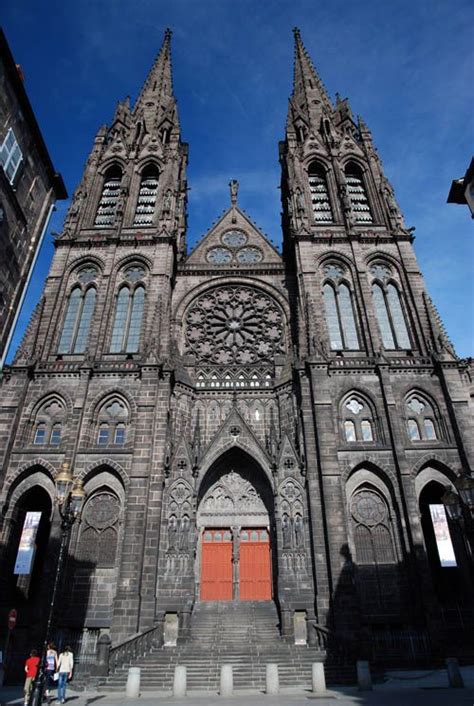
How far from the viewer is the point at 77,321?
1000 inches

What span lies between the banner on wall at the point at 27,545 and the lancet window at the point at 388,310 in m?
18.0

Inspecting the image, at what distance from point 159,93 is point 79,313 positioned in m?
24.4

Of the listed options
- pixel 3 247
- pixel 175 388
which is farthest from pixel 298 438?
pixel 3 247

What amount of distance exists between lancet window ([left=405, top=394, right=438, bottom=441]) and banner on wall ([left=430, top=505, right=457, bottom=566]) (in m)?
3.28

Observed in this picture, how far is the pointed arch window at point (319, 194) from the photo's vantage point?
30.7m

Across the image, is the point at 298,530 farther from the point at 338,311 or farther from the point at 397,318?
the point at 397,318

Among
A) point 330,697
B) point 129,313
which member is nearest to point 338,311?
point 129,313

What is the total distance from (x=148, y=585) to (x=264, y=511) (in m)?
5.97

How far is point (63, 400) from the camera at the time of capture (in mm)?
21891

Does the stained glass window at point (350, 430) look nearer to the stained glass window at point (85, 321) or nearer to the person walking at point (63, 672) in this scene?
the person walking at point (63, 672)

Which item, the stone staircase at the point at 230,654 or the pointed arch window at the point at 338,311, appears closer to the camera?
the stone staircase at the point at 230,654

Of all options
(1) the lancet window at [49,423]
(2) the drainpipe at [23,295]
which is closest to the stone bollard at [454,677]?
(2) the drainpipe at [23,295]

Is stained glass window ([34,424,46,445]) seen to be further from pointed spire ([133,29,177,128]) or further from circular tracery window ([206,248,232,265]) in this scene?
pointed spire ([133,29,177,128])

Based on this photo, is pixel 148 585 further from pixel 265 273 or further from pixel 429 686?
pixel 265 273
